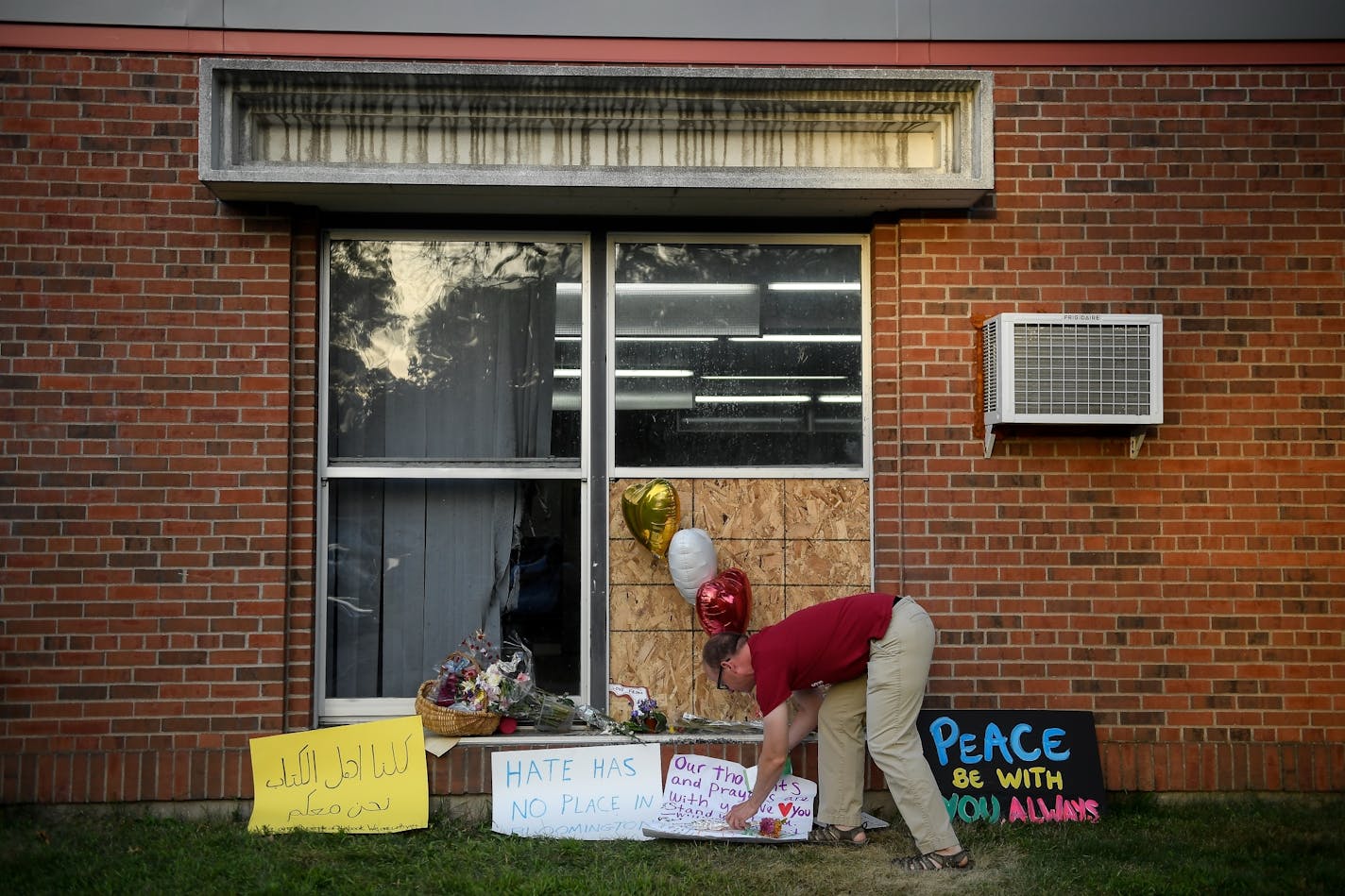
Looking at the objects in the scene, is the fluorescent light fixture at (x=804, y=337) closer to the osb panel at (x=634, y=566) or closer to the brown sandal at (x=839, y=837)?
the osb panel at (x=634, y=566)

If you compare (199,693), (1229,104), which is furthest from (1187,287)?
(199,693)

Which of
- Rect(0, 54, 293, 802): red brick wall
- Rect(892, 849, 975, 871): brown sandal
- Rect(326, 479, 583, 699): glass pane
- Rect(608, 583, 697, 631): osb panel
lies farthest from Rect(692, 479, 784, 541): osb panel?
Rect(0, 54, 293, 802): red brick wall

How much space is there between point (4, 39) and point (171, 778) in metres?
3.84

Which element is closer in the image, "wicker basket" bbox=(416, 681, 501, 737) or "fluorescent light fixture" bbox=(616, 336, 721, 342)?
"wicker basket" bbox=(416, 681, 501, 737)

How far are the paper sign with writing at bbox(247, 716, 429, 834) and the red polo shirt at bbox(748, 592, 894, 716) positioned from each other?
1.87 metres

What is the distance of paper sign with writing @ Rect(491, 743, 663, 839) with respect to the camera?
593 cm

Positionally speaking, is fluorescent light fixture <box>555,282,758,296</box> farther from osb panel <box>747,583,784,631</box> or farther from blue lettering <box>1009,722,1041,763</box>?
blue lettering <box>1009,722,1041,763</box>

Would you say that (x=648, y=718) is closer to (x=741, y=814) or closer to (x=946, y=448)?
(x=741, y=814)

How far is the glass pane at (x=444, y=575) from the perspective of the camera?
654cm

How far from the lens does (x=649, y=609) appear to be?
21.2 ft

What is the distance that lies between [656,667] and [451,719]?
1.11 meters

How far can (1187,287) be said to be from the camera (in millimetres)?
6441

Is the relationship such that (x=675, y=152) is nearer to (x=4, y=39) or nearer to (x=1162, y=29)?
(x=1162, y=29)

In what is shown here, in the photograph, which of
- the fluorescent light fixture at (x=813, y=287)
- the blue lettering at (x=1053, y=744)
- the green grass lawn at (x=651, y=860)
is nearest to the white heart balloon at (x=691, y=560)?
the green grass lawn at (x=651, y=860)
